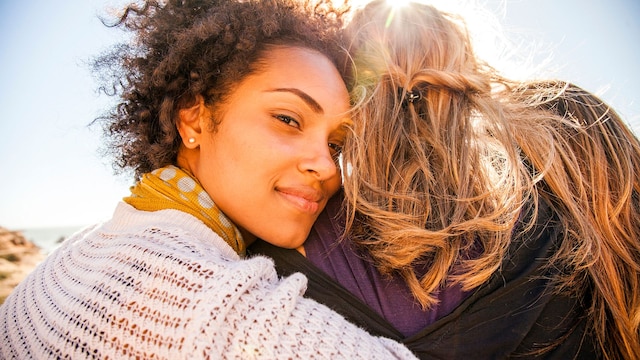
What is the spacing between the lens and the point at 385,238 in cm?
183

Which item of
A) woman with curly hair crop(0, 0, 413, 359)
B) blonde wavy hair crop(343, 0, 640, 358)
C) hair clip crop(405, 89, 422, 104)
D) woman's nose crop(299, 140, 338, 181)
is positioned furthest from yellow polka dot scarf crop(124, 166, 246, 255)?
hair clip crop(405, 89, 422, 104)

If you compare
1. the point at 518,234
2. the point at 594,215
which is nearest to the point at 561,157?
the point at 594,215

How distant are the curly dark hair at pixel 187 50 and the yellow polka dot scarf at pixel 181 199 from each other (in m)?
0.30

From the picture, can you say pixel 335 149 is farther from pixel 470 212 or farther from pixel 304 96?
pixel 470 212

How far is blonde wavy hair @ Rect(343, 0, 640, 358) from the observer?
69.0 inches

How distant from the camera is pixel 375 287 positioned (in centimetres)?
175

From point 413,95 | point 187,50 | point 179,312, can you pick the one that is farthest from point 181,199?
point 413,95

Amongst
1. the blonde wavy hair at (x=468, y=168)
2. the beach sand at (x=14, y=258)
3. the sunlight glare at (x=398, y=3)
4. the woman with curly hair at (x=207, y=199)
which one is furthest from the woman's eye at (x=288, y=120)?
the beach sand at (x=14, y=258)

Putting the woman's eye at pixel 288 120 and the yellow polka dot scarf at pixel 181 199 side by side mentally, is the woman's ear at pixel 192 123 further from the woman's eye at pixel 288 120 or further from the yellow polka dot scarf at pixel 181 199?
the woman's eye at pixel 288 120

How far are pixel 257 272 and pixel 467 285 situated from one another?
0.77 m

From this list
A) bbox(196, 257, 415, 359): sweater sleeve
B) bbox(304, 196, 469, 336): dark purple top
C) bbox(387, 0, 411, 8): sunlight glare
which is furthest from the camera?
bbox(387, 0, 411, 8): sunlight glare

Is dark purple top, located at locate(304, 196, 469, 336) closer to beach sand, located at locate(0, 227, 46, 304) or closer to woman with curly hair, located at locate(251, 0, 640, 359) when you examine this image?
woman with curly hair, located at locate(251, 0, 640, 359)

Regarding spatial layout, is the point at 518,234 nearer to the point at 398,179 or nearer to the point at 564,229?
the point at 564,229

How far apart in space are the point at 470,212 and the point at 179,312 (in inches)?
45.7
